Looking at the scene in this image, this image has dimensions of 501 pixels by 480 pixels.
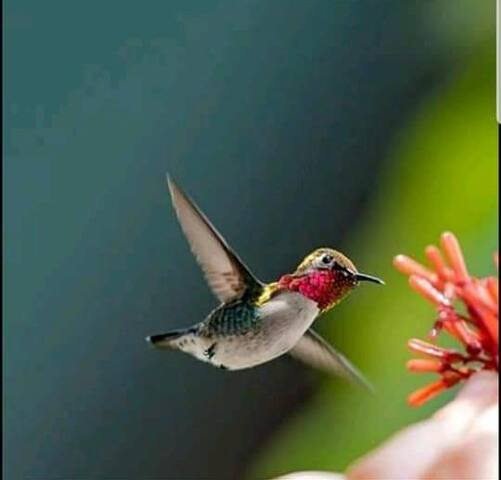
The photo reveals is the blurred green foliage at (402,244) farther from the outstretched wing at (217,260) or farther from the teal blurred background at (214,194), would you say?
the outstretched wing at (217,260)

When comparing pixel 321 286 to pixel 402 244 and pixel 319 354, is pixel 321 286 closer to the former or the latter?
pixel 319 354

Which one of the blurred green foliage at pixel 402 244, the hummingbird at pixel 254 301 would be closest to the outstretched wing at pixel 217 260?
the hummingbird at pixel 254 301

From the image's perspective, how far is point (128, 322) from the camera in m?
0.78

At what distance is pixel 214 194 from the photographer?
0.76 metres

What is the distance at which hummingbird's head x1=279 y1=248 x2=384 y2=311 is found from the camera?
52cm

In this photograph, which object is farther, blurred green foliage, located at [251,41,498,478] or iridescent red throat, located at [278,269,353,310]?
blurred green foliage, located at [251,41,498,478]

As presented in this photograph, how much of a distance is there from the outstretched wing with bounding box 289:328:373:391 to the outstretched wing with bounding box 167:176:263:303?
0.04 m

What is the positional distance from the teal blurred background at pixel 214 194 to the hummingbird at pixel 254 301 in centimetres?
9

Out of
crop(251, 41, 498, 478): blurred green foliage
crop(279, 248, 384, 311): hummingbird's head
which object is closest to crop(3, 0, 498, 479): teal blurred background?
crop(251, 41, 498, 478): blurred green foliage

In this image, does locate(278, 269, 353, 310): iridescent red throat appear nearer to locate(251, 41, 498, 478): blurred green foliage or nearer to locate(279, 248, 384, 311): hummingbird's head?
locate(279, 248, 384, 311): hummingbird's head

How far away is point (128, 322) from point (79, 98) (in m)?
0.15

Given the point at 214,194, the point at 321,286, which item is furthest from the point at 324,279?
the point at 214,194

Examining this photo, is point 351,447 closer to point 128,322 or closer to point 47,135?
point 128,322

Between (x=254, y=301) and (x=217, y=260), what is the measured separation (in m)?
0.03
